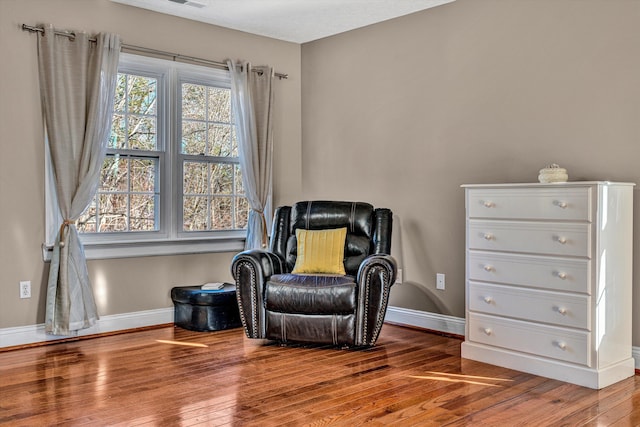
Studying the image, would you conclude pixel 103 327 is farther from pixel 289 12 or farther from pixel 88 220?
pixel 289 12

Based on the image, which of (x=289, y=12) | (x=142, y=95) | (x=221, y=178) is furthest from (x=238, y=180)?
(x=289, y=12)

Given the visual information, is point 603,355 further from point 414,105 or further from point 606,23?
point 414,105

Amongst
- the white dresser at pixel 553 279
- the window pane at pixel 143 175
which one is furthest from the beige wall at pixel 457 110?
the window pane at pixel 143 175

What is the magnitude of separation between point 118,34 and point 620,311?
12.6 ft

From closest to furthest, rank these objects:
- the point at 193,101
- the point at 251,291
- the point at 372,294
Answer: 1. the point at 372,294
2. the point at 251,291
3. the point at 193,101

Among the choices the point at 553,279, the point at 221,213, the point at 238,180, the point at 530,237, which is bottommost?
the point at 553,279

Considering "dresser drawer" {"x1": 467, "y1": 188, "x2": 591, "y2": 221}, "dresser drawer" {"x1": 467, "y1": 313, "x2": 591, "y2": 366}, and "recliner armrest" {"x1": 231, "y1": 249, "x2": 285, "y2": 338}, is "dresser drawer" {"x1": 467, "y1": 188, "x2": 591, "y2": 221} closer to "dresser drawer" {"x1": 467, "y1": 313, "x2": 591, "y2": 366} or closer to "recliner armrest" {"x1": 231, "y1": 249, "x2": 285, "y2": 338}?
"dresser drawer" {"x1": 467, "y1": 313, "x2": 591, "y2": 366}

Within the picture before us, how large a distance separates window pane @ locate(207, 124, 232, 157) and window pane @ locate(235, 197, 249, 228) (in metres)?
0.42

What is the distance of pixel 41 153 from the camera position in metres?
4.19

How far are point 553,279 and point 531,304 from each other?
7.9 inches

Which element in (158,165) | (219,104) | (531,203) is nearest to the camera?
(531,203)

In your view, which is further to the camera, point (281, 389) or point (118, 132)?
point (118, 132)

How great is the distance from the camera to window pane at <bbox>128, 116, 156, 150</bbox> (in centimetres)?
470

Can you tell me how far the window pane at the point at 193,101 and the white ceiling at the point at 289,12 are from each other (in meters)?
0.55
